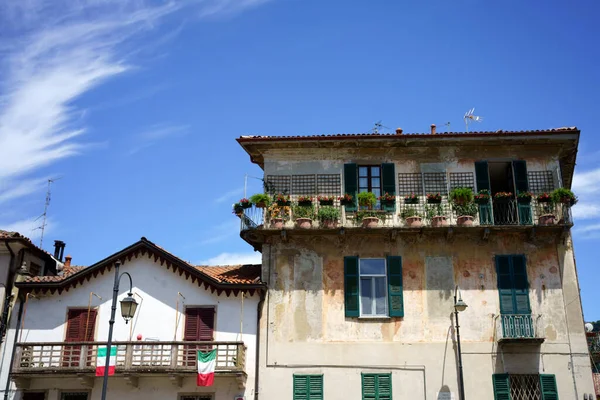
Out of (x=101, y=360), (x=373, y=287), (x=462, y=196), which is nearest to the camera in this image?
(x=101, y=360)

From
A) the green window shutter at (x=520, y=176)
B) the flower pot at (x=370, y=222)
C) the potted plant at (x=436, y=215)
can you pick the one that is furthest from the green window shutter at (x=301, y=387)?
the green window shutter at (x=520, y=176)

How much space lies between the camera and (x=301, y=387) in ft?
75.3

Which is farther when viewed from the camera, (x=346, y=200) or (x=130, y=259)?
(x=130, y=259)

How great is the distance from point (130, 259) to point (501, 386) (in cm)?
1445

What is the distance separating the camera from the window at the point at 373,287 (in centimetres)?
2370

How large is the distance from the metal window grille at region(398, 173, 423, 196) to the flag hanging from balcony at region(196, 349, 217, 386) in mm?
9459

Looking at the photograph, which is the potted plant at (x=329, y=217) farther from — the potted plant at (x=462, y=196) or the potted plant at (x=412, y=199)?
the potted plant at (x=462, y=196)

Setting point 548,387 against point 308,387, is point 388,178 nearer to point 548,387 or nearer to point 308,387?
point 308,387

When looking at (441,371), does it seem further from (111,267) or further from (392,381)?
(111,267)

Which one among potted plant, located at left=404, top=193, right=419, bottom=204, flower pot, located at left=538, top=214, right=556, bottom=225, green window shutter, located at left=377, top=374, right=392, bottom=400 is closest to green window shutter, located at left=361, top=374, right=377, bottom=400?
green window shutter, located at left=377, top=374, right=392, bottom=400

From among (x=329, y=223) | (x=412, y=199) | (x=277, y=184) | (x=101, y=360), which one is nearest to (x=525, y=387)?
(x=412, y=199)

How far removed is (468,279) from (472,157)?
502 centimetres

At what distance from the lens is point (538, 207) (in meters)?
24.5

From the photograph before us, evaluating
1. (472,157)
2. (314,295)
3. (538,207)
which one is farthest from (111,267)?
(538,207)
